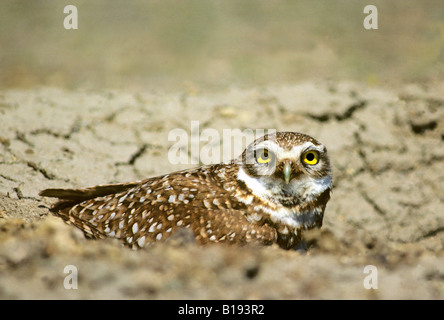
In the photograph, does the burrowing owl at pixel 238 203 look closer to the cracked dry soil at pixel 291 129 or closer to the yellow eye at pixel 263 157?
the yellow eye at pixel 263 157

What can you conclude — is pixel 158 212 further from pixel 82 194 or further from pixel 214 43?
pixel 214 43

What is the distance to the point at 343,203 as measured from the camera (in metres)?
4.84

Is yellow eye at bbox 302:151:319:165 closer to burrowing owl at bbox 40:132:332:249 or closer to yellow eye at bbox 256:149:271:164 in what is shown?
burrowing owl at bbox 40:132:332:249

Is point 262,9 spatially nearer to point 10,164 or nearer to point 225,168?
point 225,168

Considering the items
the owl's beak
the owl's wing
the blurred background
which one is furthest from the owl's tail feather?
the blurred background

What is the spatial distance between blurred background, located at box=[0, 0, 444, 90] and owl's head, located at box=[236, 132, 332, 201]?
8.66 feet

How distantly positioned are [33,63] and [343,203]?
399cm

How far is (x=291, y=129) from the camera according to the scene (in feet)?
17.1

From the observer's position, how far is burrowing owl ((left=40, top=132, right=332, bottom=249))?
313 cm

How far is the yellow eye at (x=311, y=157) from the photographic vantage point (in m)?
3.33

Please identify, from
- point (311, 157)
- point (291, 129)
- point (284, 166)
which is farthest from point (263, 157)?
point (291, 129)

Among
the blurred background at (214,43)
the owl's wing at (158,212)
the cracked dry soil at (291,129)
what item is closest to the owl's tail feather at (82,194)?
the owl's wing at (158,212)

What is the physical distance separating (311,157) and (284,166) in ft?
0.96
